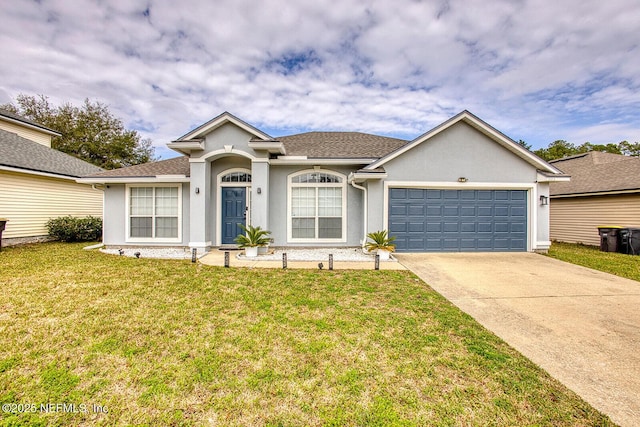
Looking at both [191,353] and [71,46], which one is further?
[71,46]

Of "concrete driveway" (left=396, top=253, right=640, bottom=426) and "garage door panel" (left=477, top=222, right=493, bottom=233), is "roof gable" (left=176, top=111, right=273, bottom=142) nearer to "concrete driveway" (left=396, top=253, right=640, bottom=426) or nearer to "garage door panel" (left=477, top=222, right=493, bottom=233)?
"concrete driveway" (left=396, top=253, right=640, bottom=426)

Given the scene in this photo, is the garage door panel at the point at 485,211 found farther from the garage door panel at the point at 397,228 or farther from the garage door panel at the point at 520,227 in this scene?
the garage door panel at the point at 397,228

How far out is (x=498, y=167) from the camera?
995 centimetres

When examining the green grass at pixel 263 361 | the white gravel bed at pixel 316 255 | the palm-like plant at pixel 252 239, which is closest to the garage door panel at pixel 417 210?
the white gravel bed at pixel 316 255

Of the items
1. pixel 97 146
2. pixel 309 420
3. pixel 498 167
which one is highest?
pixel 97 146

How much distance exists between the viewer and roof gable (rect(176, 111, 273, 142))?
30.7ft

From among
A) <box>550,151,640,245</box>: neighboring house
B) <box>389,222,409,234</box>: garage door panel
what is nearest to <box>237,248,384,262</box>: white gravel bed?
<box>389,222,409,234</box>: garage door panel

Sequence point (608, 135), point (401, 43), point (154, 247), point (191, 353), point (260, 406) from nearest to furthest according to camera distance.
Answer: point (260, 406) < point (191, 353) < point (154, 247) < point (401, 43) < point (608, 135)

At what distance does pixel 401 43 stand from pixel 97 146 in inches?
1236

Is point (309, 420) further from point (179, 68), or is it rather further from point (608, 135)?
point (608, 135)

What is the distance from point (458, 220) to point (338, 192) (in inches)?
182

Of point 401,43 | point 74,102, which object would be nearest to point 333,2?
point 401,43

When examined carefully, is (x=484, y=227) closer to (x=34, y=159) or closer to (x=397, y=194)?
(x=397, y=194)

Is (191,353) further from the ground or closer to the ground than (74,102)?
closer to the ground
